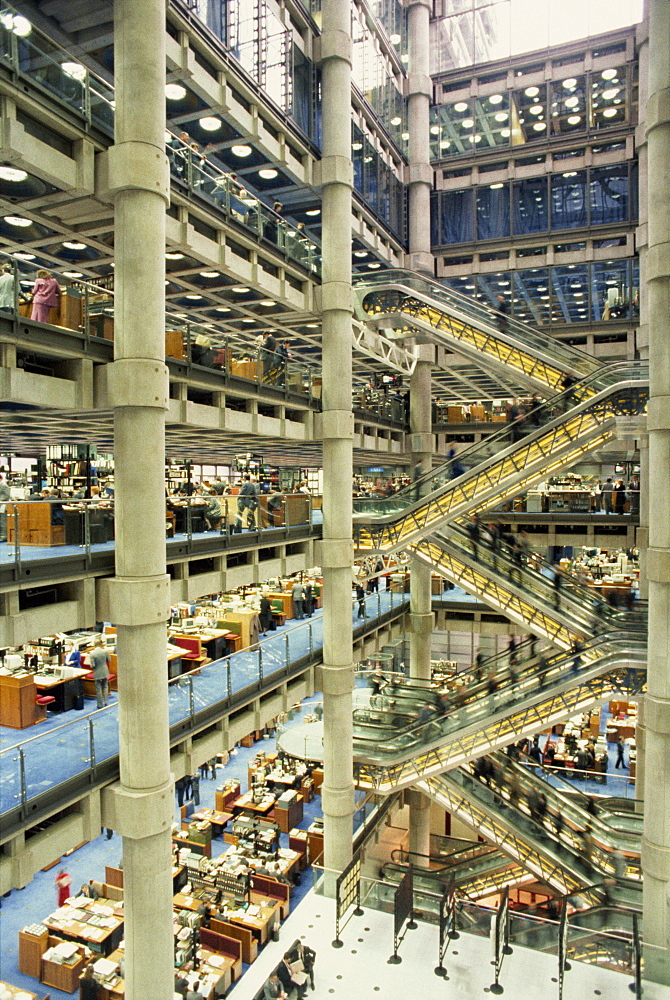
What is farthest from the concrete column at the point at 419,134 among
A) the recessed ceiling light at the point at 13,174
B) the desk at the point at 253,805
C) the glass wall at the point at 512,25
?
the desk at the point at 253,805

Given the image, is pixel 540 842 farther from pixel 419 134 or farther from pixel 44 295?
pixel 419 134

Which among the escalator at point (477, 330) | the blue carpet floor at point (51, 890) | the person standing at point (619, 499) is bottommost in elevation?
the blue carpet floor at point (51, 890)

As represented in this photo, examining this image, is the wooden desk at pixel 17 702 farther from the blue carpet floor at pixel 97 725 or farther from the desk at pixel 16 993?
the desk at pixel 16 993

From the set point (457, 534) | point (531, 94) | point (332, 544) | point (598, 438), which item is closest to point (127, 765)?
point (332, 544)

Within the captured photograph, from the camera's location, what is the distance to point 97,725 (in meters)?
9.84

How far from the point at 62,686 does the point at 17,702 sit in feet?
7.83

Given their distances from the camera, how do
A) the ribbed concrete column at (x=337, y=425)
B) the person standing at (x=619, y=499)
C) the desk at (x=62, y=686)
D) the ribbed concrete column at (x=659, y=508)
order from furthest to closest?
the person standing at (x=619, y=499) → the ribbed concrete column at (x=337, y=425) → the desk at (x=62, y=686) → the ribbed concrete column at (x=659, y=508)

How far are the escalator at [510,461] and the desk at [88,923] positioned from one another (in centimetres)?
999

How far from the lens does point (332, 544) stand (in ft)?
51.2

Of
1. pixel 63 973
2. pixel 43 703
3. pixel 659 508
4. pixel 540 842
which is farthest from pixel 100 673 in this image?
pixel 659 508

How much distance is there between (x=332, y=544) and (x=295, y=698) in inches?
156

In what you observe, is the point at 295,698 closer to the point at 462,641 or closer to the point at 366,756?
the point at 366,756

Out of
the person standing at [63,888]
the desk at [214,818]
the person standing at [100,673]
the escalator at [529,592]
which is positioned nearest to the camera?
the person standing at [100,673]

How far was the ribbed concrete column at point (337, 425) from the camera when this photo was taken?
608 inches
